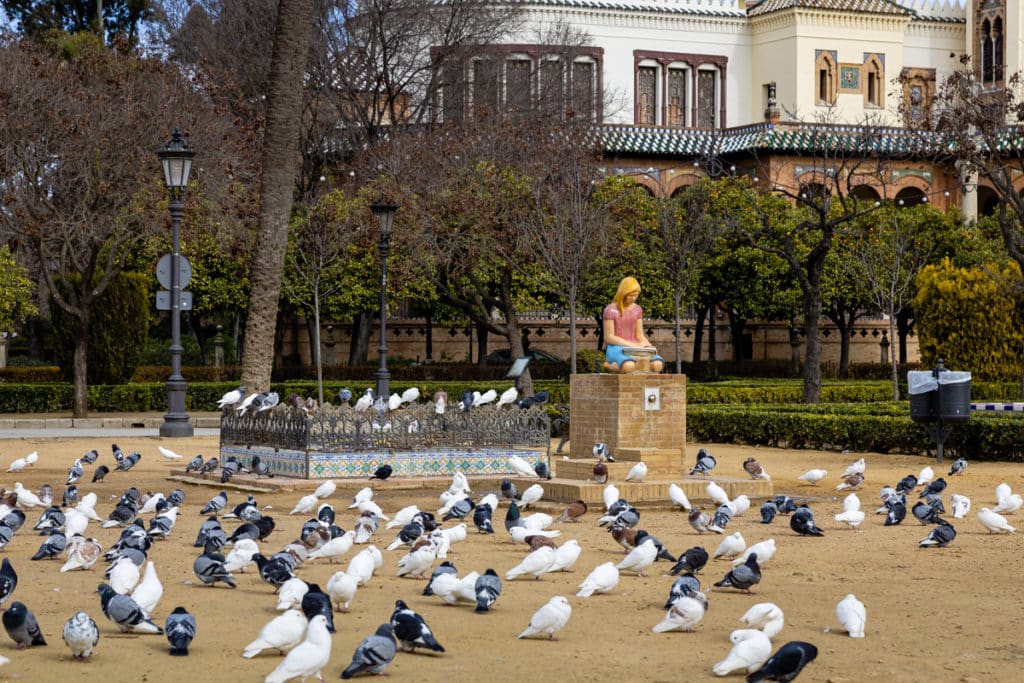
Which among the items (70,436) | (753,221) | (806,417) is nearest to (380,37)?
(753,221)

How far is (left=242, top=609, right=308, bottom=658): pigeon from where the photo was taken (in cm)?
805

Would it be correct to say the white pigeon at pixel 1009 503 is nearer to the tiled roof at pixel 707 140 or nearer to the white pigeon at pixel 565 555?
the white pigeon at pixel 565 555

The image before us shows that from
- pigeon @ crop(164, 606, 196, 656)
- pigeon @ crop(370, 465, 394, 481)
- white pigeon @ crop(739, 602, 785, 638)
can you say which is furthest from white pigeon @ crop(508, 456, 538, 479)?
pigeon @ crop(164, 606, 196, 656)

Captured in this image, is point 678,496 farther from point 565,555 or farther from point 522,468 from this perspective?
point 565,555

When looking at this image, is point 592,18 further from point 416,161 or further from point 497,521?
point 497,521

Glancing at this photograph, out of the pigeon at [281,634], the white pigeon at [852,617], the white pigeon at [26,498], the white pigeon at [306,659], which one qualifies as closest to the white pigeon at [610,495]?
the white pigeon at [852,617]

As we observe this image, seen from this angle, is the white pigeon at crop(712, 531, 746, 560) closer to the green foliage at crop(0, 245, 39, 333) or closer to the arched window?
the green foliage at crop(0, 245, 39, 333)

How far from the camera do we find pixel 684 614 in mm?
8875

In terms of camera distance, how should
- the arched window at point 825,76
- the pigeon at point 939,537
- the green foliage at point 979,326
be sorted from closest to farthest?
the pigeon at point 939,537 → the green foliage at point 979,326 → the arched window at point 825,76

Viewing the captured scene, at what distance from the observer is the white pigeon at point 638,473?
15.2 m

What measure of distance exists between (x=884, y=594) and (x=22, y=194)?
80.3ft

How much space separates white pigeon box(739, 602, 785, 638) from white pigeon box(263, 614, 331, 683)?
2.41 m

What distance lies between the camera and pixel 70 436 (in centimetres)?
2656

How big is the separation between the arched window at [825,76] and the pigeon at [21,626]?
48.2 meters
